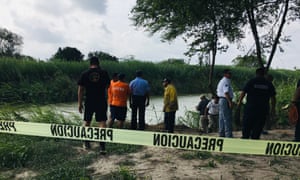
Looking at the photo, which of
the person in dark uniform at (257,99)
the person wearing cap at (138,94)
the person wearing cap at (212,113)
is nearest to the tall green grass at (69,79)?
the person wearing cap at (212,113)

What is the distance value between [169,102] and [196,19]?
2.09 meters

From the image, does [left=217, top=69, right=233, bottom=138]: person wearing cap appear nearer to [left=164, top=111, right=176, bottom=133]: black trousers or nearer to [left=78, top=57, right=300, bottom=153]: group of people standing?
[left=78, top=57, right=300, bottom=153]: group of people standing

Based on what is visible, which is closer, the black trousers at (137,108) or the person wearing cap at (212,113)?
the black trousers at (137,108)

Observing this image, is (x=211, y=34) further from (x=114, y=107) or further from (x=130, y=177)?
(x=130, y=177)

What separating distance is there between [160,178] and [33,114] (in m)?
4.19

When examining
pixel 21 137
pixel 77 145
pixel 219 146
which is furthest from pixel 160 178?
pixel 21 137

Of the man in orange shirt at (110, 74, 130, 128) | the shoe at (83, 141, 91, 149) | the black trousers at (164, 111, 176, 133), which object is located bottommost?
the shoe at (83, 141, 91, 149)

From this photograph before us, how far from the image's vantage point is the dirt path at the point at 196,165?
18.0 ft

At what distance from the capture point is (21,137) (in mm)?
7465

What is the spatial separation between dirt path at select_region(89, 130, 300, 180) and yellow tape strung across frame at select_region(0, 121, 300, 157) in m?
0.48

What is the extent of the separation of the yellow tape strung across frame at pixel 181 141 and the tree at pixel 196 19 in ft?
12.8

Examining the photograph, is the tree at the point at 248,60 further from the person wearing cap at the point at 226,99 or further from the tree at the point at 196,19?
the person wearing cap at the point at 226,99

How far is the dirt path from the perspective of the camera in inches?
216

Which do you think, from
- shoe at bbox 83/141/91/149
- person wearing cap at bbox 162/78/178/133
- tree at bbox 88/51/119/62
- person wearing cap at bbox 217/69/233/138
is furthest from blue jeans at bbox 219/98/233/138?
tree at bbox 88/51/119/62
